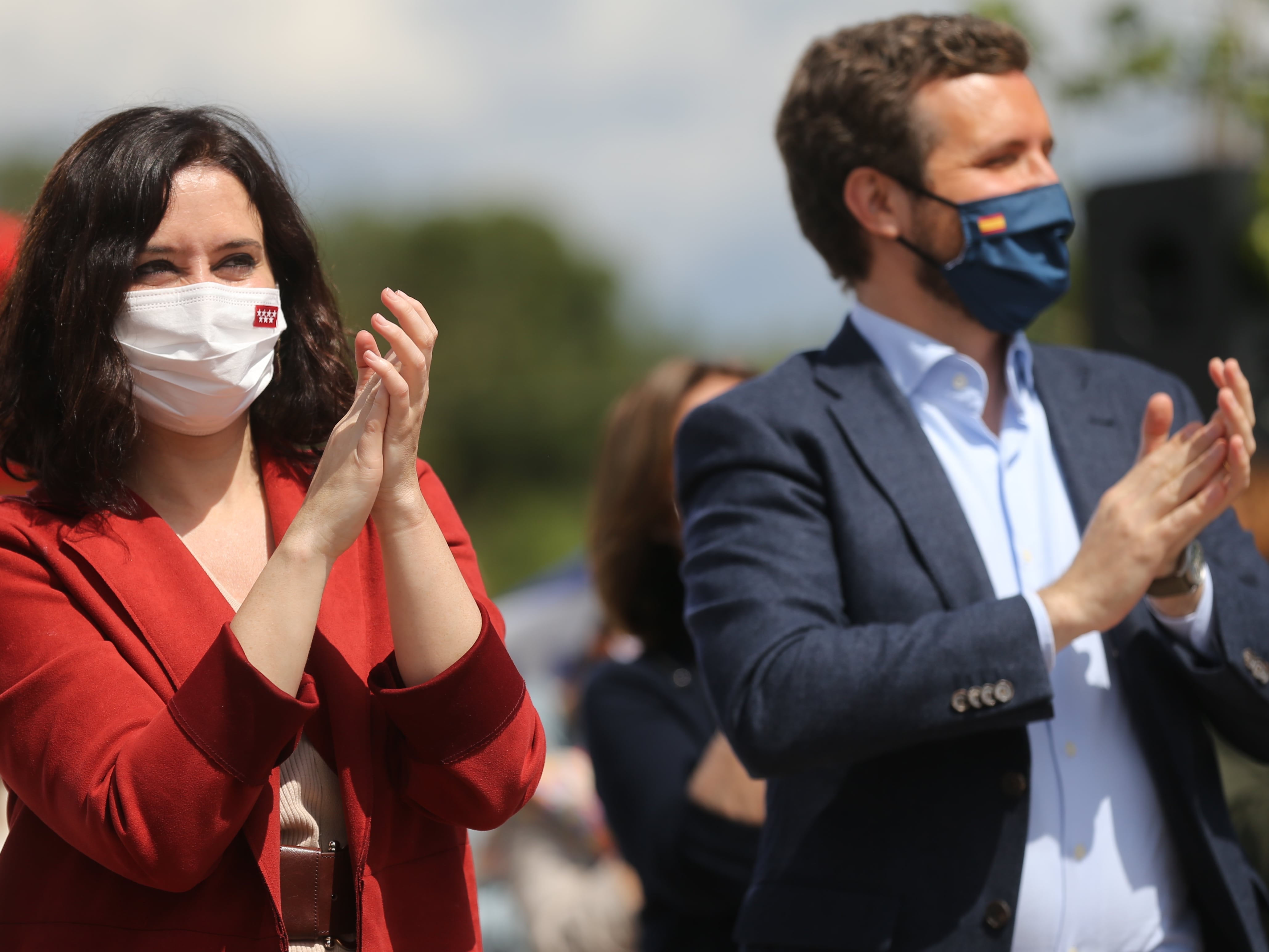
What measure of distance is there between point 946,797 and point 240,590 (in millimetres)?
1122

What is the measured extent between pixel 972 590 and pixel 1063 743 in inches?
11.4

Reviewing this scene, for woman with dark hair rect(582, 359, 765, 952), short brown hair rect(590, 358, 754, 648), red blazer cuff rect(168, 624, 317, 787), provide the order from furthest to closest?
short brown hair rect(590, 358, 754, 648) < woman with dark hair rect(582, 359, 765, 952) < red blazer cuff rect(168, 624, 317, 787)

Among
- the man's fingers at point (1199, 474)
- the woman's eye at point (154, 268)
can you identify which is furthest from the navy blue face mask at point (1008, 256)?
the woman's eye at point (154, 268)

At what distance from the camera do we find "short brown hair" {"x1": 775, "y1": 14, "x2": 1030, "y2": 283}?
2.49 m

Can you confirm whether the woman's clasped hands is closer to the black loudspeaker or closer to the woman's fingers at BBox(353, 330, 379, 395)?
the woman's fingers at BBox(353, 330, 379, 395)

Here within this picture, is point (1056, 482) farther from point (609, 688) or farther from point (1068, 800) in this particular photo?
point (609, 688)

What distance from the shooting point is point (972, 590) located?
217 cm

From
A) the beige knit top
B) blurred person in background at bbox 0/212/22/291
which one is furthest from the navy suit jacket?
blurred person in background at bbox 0/212/22/291

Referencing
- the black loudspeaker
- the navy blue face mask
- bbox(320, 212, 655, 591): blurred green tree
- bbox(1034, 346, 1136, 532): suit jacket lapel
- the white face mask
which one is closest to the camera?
the white face mask

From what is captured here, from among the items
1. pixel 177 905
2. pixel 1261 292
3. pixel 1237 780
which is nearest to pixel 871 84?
pixel 177 905

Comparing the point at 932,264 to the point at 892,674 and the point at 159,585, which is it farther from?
the point at 159,585

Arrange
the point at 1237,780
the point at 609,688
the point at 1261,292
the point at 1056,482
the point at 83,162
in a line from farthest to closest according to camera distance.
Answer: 1. the point at 1261,292
2. the point at 1237,780
3. the point at 609,688
4. the point at 1056,482
5. the point at 83,162

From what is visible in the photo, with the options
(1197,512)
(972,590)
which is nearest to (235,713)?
(972,590)

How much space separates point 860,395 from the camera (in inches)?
93.5
